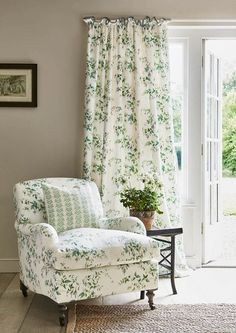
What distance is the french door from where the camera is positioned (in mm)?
4664

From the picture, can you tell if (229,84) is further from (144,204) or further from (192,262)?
(144,204)

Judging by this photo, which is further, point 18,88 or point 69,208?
point 18,88

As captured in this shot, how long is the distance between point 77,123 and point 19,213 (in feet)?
3.72

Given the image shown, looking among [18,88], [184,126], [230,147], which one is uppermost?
[18,88]

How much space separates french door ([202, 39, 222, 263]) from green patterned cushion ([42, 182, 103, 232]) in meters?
1.32

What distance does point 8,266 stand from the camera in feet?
14.9

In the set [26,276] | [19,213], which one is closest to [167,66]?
[19,213]

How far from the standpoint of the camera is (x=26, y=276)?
3.63 meters

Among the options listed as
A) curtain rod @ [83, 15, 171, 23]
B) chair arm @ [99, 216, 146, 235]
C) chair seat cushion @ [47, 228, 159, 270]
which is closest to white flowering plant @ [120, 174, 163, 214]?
chair arm @ [99, 216, 146, 235]

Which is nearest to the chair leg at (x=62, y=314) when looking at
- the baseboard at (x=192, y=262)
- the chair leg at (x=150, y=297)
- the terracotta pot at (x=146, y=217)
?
the chair leg at (x=150, y=297)

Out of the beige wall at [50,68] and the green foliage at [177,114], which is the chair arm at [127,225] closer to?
the beige wall at [50,68]

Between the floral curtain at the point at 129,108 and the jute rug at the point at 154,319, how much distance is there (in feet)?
3.53

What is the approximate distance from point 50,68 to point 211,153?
1.66 m

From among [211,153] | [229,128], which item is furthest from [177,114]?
[229,128]
